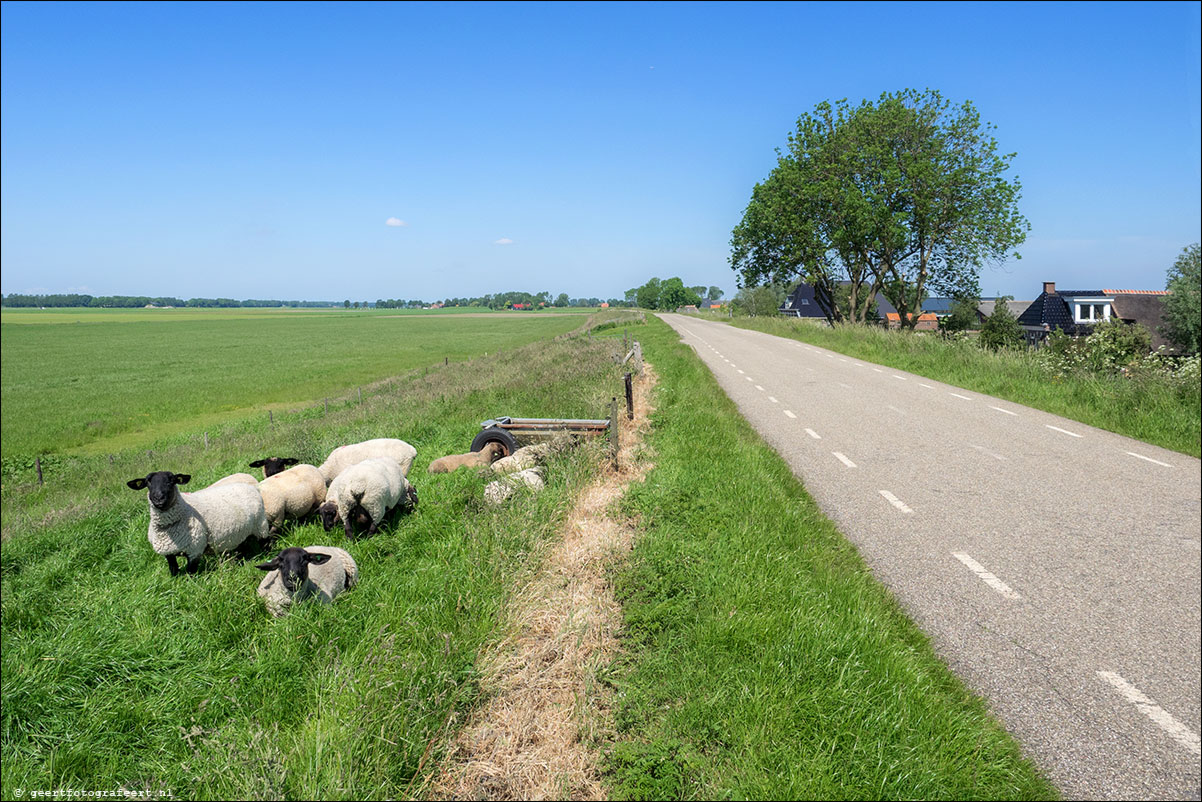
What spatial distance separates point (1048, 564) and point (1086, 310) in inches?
2264

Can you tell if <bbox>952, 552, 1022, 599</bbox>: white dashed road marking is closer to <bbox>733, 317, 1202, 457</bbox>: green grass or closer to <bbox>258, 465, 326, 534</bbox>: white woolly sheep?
<bbox>733, 317, 1202, 457</bbox>: green grass

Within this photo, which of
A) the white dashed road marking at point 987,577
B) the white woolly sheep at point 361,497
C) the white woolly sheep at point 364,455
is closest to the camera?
the white dashed road marking at point 987,577

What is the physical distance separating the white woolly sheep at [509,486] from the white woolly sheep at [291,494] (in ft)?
7.66

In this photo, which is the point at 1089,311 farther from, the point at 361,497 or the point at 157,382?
the point at 157,382

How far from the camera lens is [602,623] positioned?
14.9 feet

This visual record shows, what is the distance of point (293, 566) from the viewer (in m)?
5.41

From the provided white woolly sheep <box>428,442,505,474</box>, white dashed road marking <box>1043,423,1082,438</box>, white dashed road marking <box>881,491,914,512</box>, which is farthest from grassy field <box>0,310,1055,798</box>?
white dashed road marking <box>1043,423,1082,438</box>

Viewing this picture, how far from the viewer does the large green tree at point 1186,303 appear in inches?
1336

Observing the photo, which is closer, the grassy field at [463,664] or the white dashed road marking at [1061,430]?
the grassy field at [463,664]

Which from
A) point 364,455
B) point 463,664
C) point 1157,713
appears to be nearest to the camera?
point 1157,713

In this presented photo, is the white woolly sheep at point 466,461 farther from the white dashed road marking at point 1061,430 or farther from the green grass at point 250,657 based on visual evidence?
the white dashed road marking at point 1061,430

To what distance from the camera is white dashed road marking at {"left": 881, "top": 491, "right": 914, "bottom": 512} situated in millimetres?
7527

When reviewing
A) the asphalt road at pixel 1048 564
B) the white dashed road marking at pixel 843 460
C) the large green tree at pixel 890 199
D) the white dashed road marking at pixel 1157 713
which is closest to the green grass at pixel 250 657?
the asphalt road at pixel 1048 564

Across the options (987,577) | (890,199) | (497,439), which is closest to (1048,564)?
(987,577)
